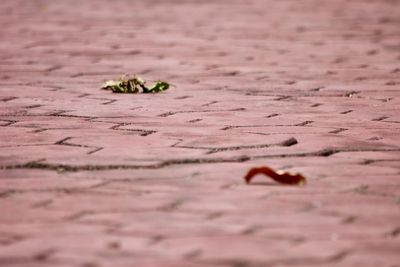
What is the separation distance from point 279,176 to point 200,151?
61cm

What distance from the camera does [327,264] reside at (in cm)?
288

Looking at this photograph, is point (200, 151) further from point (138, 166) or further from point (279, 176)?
point (279, 176)

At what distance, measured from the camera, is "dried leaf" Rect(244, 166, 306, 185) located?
386cm

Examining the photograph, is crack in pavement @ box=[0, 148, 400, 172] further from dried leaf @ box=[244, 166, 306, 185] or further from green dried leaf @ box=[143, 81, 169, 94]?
green dried leaf @ box=[143, 81, 169, 94]

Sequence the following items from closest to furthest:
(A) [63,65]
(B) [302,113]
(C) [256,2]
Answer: (B) [302,113], (A) [63,65], (C) [256,2]

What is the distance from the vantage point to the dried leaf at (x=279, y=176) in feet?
12.7

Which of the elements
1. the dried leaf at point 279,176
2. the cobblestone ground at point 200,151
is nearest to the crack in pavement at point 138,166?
the cobblestone ground at point 200,151

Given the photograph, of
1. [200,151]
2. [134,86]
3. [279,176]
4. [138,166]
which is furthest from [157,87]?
[279,176]

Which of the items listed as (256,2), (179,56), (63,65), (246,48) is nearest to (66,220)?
(63,65)

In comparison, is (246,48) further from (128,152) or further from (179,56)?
(128,152)

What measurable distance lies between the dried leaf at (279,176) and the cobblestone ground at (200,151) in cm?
4

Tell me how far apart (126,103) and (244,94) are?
65 centimetres

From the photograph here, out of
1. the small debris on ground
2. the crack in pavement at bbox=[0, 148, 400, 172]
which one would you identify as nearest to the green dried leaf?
the small debris on ground

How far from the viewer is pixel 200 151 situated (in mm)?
4426
